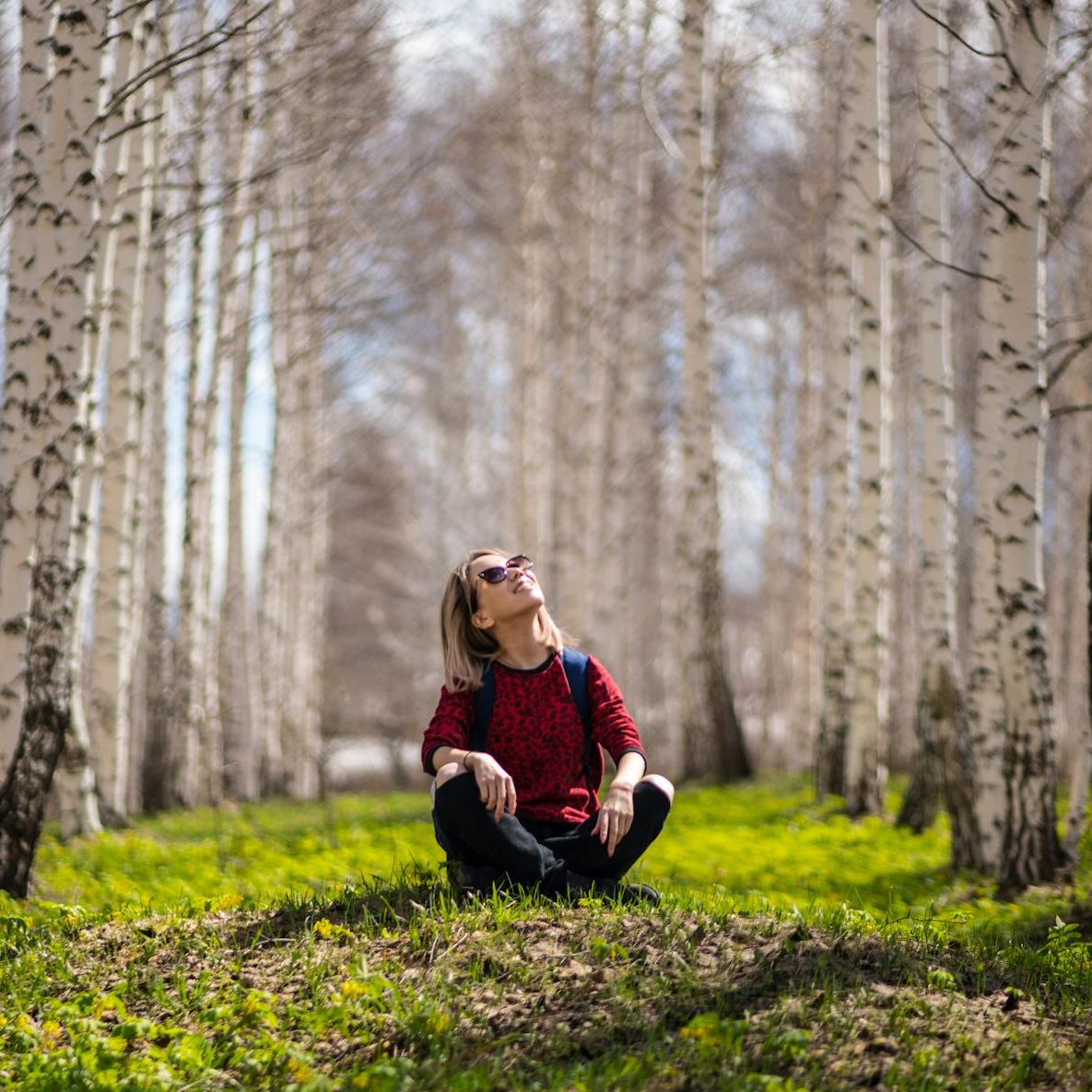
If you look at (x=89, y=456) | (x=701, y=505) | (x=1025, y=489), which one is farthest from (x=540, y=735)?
(x=701, y=505)

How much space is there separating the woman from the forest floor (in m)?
0.19

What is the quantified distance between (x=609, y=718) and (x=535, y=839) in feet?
1.65

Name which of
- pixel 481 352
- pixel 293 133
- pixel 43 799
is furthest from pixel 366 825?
pixel 481 352

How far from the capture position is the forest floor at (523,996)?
3.38 metres

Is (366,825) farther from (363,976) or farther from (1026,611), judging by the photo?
(363,976)

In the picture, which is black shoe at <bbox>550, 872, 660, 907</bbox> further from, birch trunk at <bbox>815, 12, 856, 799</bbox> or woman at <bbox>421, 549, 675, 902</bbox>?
birch trunk at <bbox>815, 12, 856, 799</bbox>

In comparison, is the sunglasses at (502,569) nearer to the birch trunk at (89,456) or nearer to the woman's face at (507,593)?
the woman's face at (507,593)

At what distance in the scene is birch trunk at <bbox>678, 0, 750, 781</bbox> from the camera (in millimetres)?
12828

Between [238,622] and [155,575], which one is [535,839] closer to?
[155,575]

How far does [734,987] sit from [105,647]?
7.39 meters

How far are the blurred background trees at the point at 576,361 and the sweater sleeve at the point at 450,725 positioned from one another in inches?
86.3

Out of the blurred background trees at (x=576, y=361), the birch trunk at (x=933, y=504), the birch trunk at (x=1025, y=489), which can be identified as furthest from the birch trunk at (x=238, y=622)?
the birch trunk at (x=1025, y=489)

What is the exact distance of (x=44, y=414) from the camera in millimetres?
5988

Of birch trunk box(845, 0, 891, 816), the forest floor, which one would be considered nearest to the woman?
the forest floor
